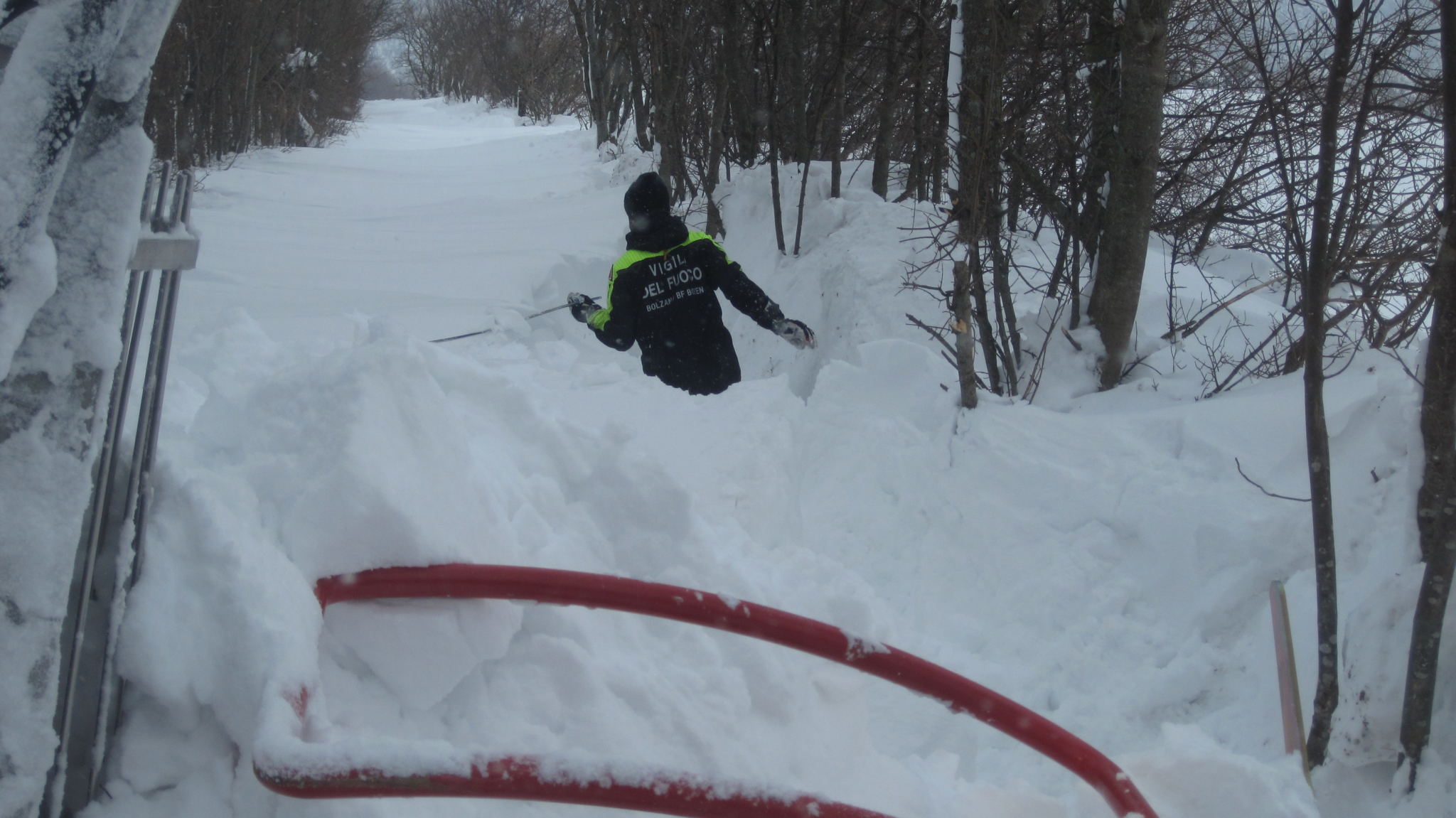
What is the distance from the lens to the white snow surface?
1.57 metres

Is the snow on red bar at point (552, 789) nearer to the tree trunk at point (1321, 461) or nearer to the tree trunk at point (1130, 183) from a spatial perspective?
the tree trunk at point (1321, 461)

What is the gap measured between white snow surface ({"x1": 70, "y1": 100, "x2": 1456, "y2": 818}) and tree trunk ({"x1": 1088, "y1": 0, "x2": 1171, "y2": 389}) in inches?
7.1

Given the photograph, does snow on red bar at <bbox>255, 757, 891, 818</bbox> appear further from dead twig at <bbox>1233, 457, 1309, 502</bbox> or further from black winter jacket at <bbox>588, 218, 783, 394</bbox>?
black winter jacket at <bbox>588, 218, 783, 394</bbox>

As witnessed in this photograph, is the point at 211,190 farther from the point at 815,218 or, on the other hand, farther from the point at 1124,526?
the point at 1124,526

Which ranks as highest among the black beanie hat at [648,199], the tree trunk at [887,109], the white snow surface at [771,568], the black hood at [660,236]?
the tree trunk at [887,109]

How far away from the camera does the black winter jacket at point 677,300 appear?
4789 mm

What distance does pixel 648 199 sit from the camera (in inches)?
184

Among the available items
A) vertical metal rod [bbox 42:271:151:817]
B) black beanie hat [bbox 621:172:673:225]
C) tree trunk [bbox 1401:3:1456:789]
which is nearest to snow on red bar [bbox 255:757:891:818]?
vertical metal rod [bbox 42:271:151:817]

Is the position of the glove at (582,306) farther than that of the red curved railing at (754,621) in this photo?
Yes

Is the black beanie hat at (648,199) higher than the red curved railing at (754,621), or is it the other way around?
the black beanie hat at (648,199)

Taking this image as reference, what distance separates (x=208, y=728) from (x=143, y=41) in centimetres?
97

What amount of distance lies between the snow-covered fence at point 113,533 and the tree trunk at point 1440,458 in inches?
89.8

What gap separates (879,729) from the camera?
2713 millimetres

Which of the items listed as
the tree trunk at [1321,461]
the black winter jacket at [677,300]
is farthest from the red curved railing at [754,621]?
the black winter jacket at [677,300]
